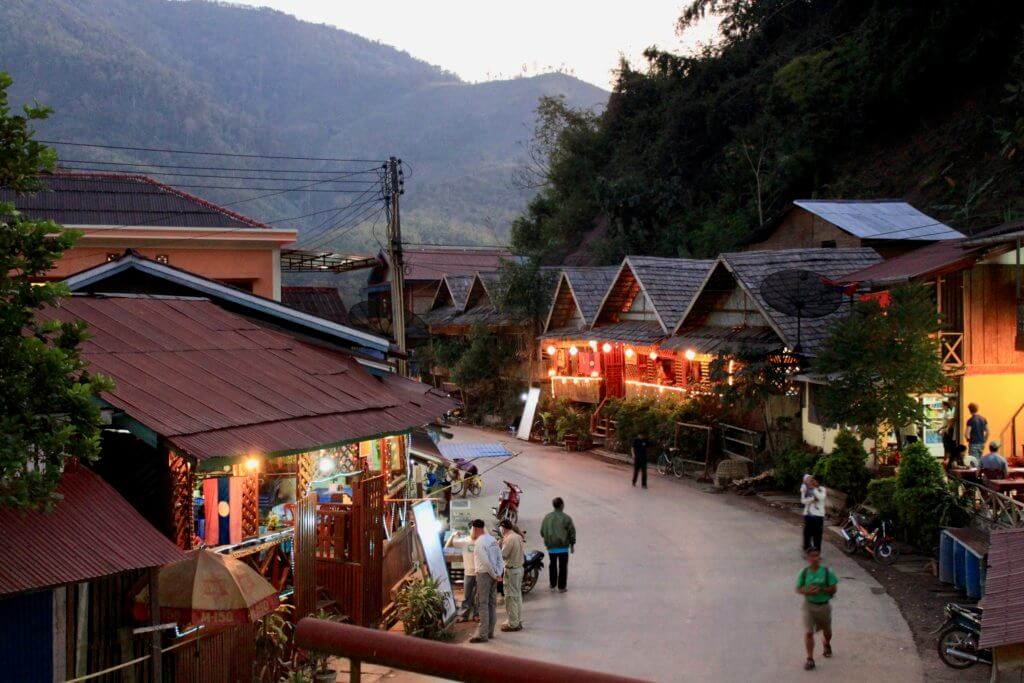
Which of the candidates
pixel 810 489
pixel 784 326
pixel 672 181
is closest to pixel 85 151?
pixel 672 181

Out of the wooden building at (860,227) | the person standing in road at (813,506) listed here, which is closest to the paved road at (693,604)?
the person standing in road at (813,506)

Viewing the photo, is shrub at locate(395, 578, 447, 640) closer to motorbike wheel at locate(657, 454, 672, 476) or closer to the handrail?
the handrail

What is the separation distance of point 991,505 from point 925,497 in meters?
1.39

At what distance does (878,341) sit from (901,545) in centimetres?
403

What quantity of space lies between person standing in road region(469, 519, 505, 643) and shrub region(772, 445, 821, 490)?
11.6 metres

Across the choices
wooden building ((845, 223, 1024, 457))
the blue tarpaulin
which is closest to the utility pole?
the blue tarpaulin

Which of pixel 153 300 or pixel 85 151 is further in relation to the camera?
pixel 85 151

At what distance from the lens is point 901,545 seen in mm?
19062

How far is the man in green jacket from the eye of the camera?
17000mm

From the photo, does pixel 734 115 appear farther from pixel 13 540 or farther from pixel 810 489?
pixel 13 540

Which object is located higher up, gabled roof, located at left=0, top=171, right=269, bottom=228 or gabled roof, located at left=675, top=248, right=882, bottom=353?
gabled roof, located at left=0, top=171, right=269, bottom=228

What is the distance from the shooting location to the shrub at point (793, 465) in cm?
2405

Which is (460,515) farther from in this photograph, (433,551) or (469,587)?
(469,587)

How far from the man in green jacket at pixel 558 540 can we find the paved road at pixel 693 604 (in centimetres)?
34
